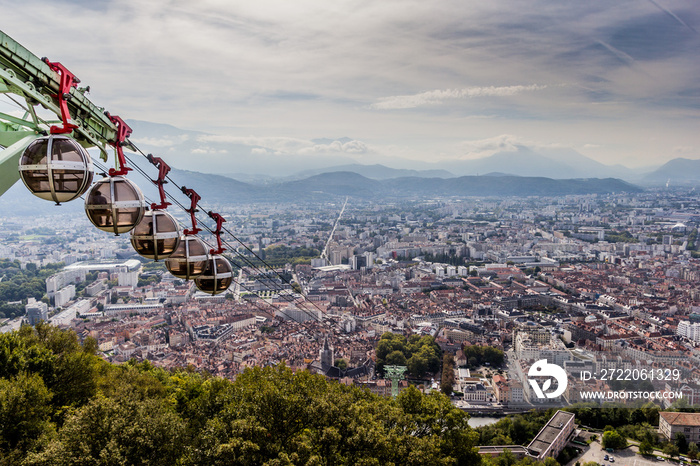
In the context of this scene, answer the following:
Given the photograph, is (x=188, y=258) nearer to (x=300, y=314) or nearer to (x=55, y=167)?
(x=55, y=167)

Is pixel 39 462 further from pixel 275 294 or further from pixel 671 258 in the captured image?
pixel 671 258

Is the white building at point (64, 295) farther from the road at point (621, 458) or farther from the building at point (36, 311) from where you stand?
the road at point (621, 458)

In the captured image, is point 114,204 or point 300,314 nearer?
point 114,204

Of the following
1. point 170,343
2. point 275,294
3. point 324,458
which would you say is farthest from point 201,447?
point 275,294

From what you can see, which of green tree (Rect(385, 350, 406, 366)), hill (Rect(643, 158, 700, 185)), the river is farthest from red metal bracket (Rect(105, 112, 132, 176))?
hill (Rect(643, 158, 700, 185))

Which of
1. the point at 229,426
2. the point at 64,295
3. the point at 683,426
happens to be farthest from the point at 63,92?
the point at 64,295

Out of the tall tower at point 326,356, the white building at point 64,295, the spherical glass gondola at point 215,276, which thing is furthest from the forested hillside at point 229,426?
the white building at point 64,295
